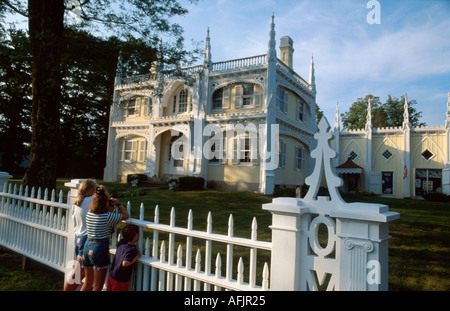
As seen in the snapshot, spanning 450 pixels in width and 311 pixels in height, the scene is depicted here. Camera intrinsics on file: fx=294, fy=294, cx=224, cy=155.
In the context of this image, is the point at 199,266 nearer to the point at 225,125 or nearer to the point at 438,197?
the point at 225,125

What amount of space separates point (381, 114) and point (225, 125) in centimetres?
2688

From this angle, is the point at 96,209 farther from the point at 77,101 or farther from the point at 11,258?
the point at 77,101

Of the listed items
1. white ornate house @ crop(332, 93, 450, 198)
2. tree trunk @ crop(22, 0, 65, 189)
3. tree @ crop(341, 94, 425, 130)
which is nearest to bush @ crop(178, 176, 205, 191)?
white ornate house @ crop(332, 93, 450, 198)

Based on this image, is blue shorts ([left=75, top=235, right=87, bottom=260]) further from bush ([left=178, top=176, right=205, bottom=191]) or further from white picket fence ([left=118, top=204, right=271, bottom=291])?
bush ([left=178, top=176, right=205, bottom=191])

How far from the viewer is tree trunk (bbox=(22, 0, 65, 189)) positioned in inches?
305

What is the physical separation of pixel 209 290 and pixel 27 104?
112 ft

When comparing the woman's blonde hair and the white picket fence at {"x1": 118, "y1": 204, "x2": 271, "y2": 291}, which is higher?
the woman's blonde hair

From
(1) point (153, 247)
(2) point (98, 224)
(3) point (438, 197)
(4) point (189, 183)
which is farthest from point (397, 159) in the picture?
(2) point (98, 224)

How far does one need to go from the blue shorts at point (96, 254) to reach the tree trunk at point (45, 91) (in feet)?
16.1

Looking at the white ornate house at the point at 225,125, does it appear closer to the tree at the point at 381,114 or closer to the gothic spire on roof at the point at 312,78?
the gothic spire on roof at the point at 312,78

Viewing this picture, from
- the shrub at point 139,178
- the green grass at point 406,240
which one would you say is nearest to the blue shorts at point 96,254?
the green grass at point 406,240

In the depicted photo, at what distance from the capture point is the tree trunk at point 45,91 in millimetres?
7738

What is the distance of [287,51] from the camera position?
80.0 ft

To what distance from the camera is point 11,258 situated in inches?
255
